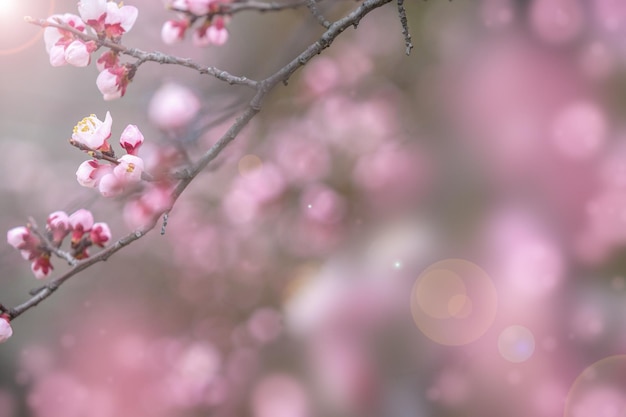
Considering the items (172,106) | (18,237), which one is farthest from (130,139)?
(172,106)

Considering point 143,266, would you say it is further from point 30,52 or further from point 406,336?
point 406,336

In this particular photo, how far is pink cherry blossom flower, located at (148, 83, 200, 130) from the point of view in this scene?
5.24 ft

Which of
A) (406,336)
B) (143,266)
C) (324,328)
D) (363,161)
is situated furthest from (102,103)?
(406,336)

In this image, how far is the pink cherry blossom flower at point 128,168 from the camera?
1.97ft

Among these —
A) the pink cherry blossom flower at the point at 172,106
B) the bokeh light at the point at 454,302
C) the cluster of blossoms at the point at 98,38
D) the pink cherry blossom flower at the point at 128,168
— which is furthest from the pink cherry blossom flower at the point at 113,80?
the bokeh light at the point at 454,302

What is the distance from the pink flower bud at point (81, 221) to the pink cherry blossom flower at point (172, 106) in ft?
2.68

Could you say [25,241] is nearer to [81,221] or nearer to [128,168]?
[81,221]

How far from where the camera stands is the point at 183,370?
1.78 m

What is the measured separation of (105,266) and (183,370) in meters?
0.50

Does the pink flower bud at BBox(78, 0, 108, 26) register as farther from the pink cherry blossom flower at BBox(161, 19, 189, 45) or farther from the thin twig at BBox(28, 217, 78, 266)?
the thin twig at BBox(28, 217, 78, 266)

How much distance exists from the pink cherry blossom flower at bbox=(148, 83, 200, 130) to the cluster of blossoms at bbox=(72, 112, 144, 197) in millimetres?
941

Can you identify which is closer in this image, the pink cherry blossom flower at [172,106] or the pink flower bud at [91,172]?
the pink flower bud at [91,172]

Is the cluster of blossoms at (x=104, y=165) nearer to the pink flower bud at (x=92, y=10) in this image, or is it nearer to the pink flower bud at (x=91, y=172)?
the pink flower bud at (x=91, y=172)

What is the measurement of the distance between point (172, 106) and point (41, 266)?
987mm
